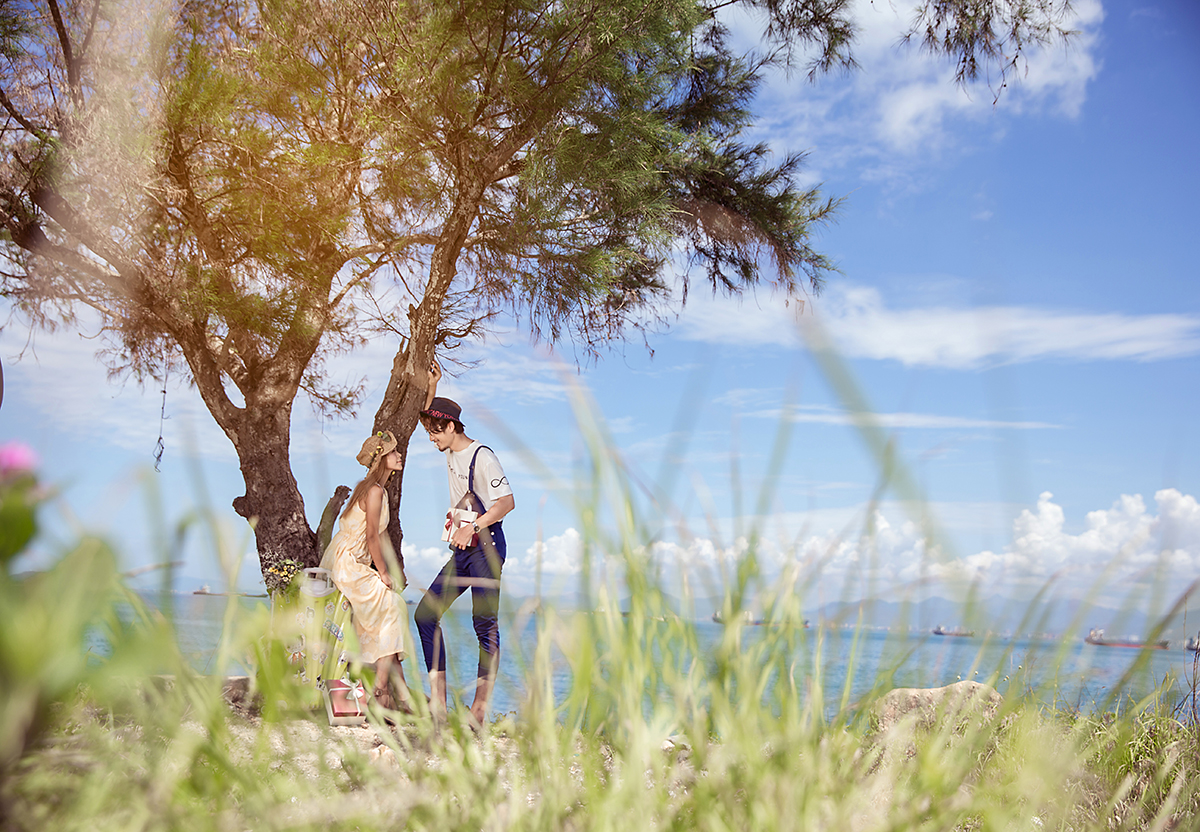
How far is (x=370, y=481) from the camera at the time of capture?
423 cm

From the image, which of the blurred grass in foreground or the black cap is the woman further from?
the blurred grass in foreground

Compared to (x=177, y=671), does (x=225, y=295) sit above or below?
above

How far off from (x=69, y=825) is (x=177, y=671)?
0.17 metres

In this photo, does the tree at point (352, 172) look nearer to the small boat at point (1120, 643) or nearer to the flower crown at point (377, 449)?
the flower crown at point (377, 449)

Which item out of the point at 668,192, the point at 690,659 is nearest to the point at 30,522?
the point at 690,659

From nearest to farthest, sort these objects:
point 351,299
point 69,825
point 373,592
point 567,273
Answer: point 69,825
point 373,592
point 567,273
point 351,299

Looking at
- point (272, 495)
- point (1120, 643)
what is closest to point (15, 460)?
point (1120, 643)

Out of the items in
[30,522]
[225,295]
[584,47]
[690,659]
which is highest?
Result: [584,47]

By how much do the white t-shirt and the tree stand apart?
1791 mm

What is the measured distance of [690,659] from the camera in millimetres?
1160

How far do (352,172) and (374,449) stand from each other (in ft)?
9.73

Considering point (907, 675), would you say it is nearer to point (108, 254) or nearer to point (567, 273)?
point (567, 273)

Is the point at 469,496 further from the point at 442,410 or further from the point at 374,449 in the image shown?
the point at 374,449

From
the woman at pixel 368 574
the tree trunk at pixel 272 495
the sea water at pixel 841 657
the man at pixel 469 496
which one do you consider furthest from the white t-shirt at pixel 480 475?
the tree trunk at pixel 272 495
